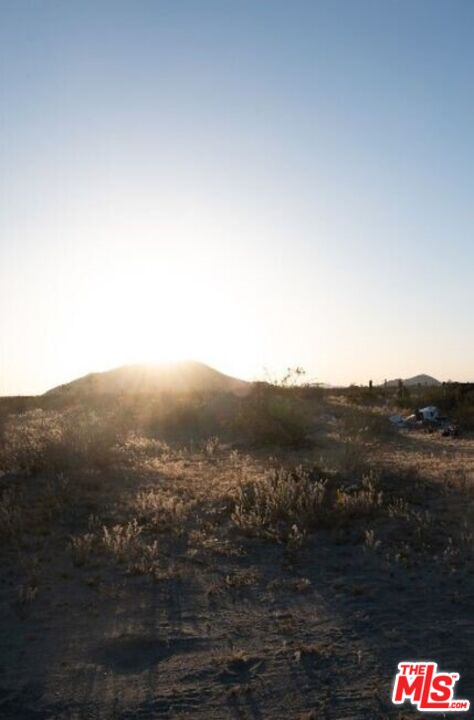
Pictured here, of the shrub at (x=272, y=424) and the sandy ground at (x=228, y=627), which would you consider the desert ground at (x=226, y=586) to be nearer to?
the sandy ground at (x=228, y=627)

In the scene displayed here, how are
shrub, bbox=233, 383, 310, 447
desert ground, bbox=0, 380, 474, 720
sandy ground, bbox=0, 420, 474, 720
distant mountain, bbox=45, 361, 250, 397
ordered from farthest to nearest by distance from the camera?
1. distant mountain, bbox=45, 361, 250, 397
2. shrub, bbox=233, 383, 310, 447
3. desert ground, bbox=0, 380, 474, 720
4. sandy ground, bbox=0, 420, 474, 720

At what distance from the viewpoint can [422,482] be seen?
12.1 m

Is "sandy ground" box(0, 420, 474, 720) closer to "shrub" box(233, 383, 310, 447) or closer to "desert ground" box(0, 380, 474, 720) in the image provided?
"desert ground" box(0, 380, 474, 720)

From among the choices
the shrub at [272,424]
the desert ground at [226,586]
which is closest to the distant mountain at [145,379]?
the shrub at [272,424]


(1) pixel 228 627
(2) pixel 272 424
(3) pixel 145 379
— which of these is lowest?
(1) pixel 228 627

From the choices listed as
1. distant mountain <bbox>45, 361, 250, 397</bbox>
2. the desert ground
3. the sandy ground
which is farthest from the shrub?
distant mountain <bbox>45, 361, 250, 397</bbox>

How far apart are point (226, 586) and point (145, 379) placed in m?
39.5

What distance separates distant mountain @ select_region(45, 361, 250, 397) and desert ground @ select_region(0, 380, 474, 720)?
27356 mm

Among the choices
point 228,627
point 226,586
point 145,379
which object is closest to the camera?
point 228,627

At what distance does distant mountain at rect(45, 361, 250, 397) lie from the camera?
4159cm

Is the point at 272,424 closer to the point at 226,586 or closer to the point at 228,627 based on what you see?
the point at 226,586

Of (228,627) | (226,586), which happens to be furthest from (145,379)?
(228,627)

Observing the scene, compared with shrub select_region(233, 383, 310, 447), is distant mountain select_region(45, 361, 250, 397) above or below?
above

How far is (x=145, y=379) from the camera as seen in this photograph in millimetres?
46844
